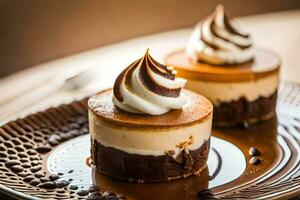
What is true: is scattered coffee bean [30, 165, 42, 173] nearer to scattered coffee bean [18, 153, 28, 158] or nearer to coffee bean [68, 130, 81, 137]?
scattered coffee bean [18, 153, 28, 158]

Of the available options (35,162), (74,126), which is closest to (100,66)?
(74,126)

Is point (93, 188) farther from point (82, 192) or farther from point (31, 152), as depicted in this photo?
point (31, 152)

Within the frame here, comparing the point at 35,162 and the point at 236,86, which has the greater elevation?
the point at 236,86

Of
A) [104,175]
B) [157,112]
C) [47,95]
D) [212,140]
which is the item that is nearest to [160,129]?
[157,112]

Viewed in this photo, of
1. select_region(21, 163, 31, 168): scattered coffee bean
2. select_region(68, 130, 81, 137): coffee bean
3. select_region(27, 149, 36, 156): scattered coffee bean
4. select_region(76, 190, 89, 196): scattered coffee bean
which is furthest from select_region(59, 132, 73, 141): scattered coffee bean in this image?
select_region(76, 190, 89, 196): scattered coffee bean

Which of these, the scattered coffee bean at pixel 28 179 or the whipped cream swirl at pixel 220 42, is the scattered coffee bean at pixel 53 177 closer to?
the scattered coffee bean at pixel 28 179

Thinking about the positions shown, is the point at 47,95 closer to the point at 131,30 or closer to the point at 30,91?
the point at 30,91
